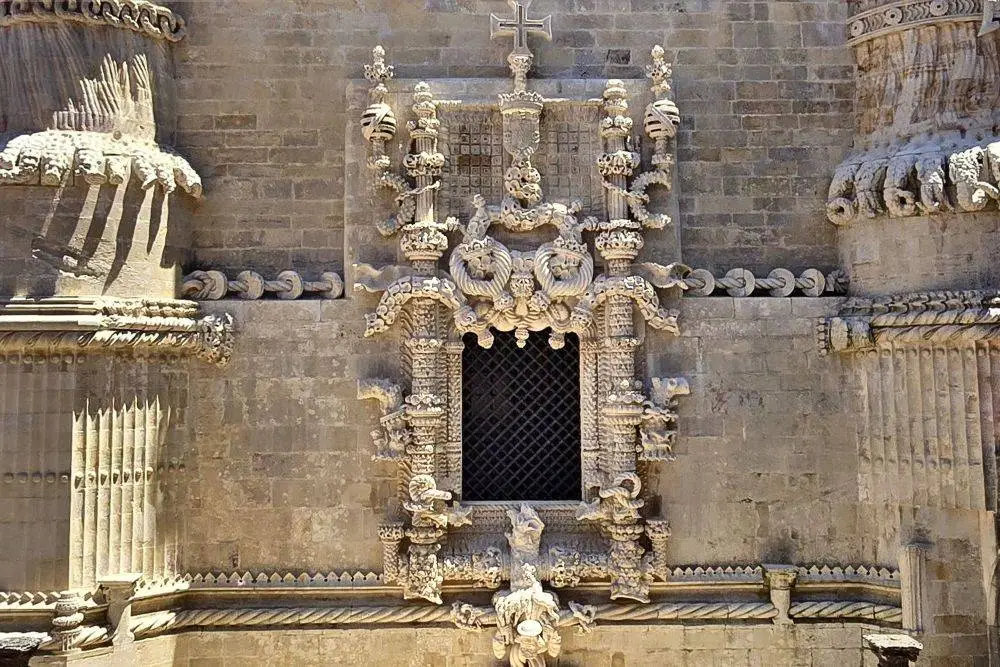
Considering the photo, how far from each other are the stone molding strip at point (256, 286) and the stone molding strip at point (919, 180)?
4.86 metres

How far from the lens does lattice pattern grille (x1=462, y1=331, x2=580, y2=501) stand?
8.29 meters

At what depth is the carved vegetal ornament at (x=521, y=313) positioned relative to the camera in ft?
25.8

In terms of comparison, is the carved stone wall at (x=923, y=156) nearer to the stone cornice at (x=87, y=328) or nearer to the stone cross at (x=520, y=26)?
the stone cross at (x=520, y=26)

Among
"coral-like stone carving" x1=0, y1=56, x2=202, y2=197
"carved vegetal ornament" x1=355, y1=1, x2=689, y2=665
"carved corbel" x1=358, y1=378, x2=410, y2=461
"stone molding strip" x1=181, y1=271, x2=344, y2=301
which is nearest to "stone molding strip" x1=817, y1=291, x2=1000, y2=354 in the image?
"carved vegetal ornament" x1=355, y1=1, x2=689, y2=665

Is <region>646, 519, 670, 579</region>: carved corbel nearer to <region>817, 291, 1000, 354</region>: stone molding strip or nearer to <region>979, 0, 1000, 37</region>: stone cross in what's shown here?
<region>817, 291, 1000, 354</region>: stone molding strip

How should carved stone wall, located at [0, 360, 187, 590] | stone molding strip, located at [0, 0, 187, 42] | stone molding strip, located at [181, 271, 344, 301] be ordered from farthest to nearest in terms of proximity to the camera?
stone molding strip, located at [181, 271, 344, 301] → stone molding strip, located at [0, 0, 187, 42] → carved stone wall, located at [0, 360, 187, 590]

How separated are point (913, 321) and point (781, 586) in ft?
8.84

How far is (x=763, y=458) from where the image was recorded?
814 centimetres

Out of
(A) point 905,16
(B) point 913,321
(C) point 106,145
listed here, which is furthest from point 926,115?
(C) point 106,145

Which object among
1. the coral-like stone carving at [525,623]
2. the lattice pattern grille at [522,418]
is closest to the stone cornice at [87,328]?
the lattice pattern grille at [522,418]

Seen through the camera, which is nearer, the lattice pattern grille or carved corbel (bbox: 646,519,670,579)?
carved corbel (bbox: 646,519,670,579)

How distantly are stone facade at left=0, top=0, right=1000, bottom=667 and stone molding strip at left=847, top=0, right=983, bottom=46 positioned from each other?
0.03m

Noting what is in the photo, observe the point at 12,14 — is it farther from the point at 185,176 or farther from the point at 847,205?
the point at 847,205

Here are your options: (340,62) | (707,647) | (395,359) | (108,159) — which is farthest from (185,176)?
(707,647)
